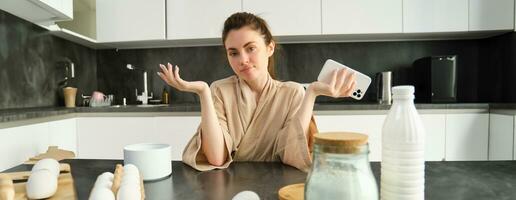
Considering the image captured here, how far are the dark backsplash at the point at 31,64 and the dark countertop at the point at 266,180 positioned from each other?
1305mm

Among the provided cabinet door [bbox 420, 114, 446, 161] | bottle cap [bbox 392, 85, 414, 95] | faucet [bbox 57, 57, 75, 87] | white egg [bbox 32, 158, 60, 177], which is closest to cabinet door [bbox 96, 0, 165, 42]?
faucet [bbox 57, 57, 75, 87]

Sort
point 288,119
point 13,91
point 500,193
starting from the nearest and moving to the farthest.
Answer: point 500,193, point 288,119, point 13,91

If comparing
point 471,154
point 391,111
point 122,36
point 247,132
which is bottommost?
point 471,154

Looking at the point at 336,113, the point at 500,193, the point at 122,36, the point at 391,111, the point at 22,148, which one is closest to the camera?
the point at 391,111

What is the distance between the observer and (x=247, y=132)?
1.10 metres

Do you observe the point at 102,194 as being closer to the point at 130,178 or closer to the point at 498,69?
the point at 130,178

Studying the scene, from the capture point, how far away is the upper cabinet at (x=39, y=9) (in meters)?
1.59

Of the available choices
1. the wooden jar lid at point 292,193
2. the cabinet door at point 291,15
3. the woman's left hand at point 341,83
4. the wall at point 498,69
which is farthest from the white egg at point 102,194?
the wall at point 498,69

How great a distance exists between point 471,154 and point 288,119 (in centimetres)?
164

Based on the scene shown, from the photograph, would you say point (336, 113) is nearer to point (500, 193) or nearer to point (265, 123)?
point (265, 123)

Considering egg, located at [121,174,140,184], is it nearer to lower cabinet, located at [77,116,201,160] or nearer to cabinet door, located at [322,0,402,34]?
lower cabinet, located at [77,116,201,160]

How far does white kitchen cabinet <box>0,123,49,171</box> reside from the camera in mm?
1354

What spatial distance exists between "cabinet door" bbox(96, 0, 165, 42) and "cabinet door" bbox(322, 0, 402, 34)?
1190 mm

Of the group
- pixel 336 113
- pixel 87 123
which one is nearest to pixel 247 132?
pixel 336 113
